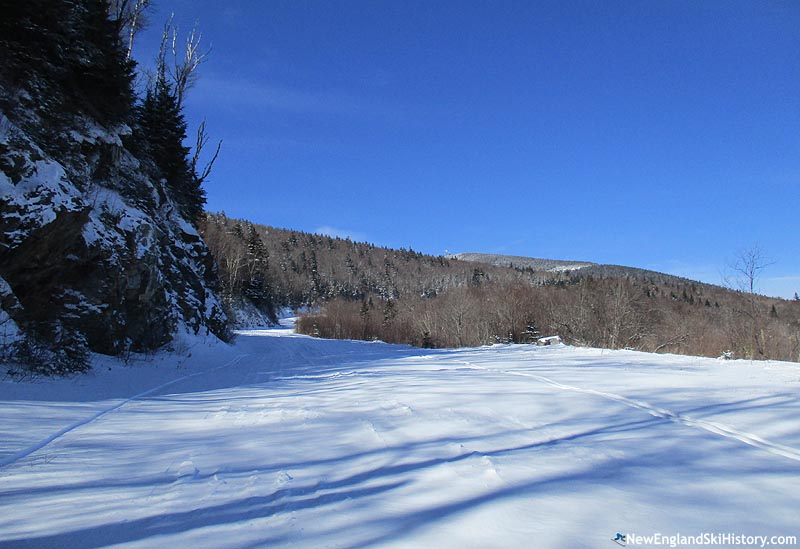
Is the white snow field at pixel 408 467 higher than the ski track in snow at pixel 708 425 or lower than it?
lower

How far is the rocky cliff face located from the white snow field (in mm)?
3130

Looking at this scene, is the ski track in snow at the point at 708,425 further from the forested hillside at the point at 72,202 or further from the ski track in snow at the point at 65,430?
the forested hillside at the point at 72,202

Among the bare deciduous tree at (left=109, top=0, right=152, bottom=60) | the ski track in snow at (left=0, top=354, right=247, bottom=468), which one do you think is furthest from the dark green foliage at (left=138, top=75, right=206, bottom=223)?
the ski track in snow at (left=0, top=354, right=247, bottom=468)

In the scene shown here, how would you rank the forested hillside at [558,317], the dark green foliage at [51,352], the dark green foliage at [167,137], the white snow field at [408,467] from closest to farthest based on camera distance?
the white snow field at [408,467], the dark green foliage at [51,352], the dark green foliage at [167,137], the forested hillside at [558,317]

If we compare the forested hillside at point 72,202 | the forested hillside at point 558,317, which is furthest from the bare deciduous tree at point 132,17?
the forested hillside at point 558,317

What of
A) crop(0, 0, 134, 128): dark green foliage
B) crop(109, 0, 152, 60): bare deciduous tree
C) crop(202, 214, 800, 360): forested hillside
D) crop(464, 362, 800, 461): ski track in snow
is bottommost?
crop(464, 362, 800, 461): ski track in snow

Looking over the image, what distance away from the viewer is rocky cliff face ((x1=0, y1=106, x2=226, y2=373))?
27.3 feet

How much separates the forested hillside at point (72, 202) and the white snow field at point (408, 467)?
3.11m

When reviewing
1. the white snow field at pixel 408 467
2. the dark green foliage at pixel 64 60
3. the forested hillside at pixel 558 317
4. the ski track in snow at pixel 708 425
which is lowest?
the white snow field at pixel 408 467

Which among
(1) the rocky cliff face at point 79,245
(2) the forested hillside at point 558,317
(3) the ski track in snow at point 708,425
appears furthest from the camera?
(2) the forested hillside at point 558,317

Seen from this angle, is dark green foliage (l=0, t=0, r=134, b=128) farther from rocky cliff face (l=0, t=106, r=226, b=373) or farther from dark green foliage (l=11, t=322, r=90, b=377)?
dark green foliage (l=11, t=322, r=90, b=377)

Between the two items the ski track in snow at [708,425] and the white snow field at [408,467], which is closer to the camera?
the white snow field at [408,467]

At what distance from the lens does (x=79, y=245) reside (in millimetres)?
10000

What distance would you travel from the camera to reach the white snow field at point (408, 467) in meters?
2.49
